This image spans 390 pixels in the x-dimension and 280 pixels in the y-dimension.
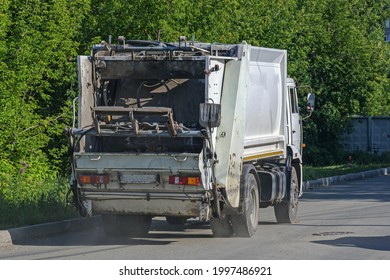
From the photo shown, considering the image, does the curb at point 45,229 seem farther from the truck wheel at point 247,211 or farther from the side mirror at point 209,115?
the side mirror at point 209,115

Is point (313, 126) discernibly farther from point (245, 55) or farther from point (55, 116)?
point (245, 55)

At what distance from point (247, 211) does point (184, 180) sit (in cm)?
162

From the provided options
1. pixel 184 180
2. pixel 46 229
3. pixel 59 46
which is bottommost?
pixel 46 229

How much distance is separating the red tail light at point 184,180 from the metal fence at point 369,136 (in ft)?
87.5

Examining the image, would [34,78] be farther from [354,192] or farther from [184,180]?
[184,180]

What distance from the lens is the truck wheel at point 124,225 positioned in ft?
44.1

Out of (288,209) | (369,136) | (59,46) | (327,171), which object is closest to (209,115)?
(288,209)

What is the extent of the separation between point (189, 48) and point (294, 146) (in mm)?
4337

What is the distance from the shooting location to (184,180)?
11789mm

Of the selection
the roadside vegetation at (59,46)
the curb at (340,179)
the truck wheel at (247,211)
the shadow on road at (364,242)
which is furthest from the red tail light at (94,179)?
the curb at (340,179)

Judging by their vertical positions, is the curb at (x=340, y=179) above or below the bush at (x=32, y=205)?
below

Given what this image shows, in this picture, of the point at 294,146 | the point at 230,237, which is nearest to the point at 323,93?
the point at 294,146

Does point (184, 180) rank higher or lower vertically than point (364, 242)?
higher

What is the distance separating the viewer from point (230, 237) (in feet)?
43.5
